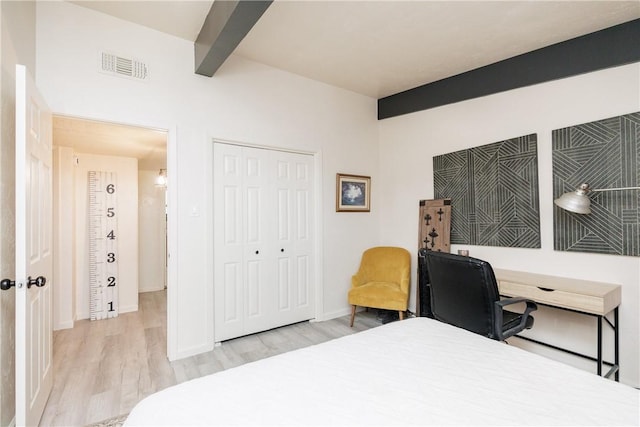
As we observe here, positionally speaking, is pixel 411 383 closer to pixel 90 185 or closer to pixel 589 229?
pixel 589 229

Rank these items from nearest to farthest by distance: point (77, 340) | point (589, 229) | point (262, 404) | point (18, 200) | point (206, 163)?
1. point (262, 404)
2. point (18, 200)
3. point (589, 229)
4. point (206, 163)
5. point (77, 340)

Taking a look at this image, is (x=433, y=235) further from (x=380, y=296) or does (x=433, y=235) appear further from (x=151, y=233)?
(x=151, y=233)

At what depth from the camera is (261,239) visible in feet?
10.6

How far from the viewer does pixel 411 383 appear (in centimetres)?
115

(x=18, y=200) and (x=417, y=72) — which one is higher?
(x=417, y=72)

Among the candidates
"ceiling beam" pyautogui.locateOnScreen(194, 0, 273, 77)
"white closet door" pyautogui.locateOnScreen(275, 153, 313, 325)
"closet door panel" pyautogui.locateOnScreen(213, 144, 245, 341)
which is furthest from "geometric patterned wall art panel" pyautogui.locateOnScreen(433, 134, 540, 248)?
"ceiling beam" pyautogui.locateOnScreen(194, 0, 273, 77)

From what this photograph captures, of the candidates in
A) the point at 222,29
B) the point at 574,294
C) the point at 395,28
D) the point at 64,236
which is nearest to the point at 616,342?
the point at 574,294

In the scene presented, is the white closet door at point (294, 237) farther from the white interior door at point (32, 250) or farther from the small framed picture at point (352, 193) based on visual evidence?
the white interior door at point (32, 250)

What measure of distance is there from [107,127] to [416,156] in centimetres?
340

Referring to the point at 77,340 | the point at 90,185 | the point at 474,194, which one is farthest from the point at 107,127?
the point at 474,194

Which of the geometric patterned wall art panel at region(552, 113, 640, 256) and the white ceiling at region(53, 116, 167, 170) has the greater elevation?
the white ceiling at region(53, 116, 167, 170)

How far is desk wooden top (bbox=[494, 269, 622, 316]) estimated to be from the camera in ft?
6.81

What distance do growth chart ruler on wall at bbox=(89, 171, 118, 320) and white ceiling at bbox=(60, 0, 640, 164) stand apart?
2.47 meters

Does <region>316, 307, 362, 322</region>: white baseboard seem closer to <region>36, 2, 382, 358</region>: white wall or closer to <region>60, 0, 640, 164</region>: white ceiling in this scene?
<region>36, 2, 382, 358</region>: white wall
